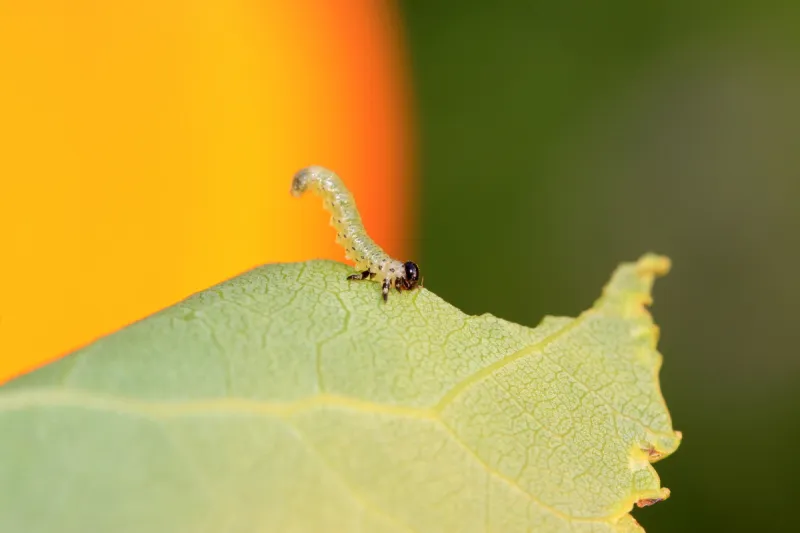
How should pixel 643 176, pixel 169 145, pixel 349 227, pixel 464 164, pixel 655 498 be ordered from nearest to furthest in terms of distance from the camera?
1. pixel 655 498
2. pixel 349 227
3. pixel 169 145
4. pixel 643 176
5. pixel 464 164

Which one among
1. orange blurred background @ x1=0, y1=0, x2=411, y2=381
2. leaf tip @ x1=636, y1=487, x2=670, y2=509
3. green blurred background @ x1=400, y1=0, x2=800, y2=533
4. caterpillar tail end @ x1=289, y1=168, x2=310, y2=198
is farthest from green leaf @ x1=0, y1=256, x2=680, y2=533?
green blurred background @ x1=400, y1=0, x2=800, y2=533

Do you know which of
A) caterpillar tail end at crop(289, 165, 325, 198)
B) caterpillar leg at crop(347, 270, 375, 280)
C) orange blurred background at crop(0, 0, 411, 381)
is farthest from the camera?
orange blurred background at crop(0, 0, 411, 381)

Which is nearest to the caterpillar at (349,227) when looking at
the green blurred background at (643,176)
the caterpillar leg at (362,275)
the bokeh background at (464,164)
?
the caterpillar leg at (362,275)

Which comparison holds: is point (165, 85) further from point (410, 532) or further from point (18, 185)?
point (410, 532)

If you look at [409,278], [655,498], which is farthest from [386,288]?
[655,498]

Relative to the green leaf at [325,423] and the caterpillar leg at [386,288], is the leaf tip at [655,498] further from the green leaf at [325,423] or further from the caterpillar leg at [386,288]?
the caterpillar leg at [386,288]

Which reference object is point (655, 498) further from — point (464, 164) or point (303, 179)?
point (464, 164)

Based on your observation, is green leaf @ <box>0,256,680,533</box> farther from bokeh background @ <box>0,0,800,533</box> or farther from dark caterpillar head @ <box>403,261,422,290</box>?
bokeh background @ <box>0,0,800,533</box>
